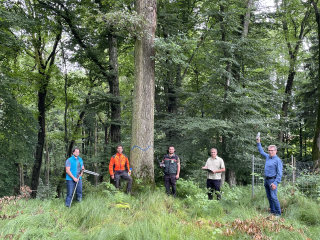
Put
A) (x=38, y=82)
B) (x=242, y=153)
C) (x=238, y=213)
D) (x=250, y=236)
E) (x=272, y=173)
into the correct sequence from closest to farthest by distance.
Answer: (x=250, y=236) < (x=238, y=213) < (x=272, y=173) < (x=242, y=153) < (x=38, y=82)

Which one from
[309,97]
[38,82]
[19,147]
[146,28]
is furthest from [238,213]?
[309,97]

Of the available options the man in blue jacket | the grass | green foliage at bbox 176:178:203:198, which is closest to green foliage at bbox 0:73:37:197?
the man in blue jacket

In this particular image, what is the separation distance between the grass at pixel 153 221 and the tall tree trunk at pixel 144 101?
121 cm

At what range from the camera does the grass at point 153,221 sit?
320 cm

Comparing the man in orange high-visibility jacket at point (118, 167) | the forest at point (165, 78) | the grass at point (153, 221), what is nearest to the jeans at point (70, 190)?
the grass at point (153, 221)

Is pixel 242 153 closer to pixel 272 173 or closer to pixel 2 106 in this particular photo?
pixel 272 173

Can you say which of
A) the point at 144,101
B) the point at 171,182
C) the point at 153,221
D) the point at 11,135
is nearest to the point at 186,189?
the point at 171,182

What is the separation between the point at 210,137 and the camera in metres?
9.22

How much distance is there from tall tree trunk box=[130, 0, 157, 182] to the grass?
1208 millimetres

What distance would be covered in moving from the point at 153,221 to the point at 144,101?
373cm

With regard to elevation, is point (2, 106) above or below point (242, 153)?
above

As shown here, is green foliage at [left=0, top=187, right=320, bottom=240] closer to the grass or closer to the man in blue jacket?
the grass

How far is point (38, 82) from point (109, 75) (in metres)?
6.19

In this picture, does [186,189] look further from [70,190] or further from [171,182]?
[70,190]
